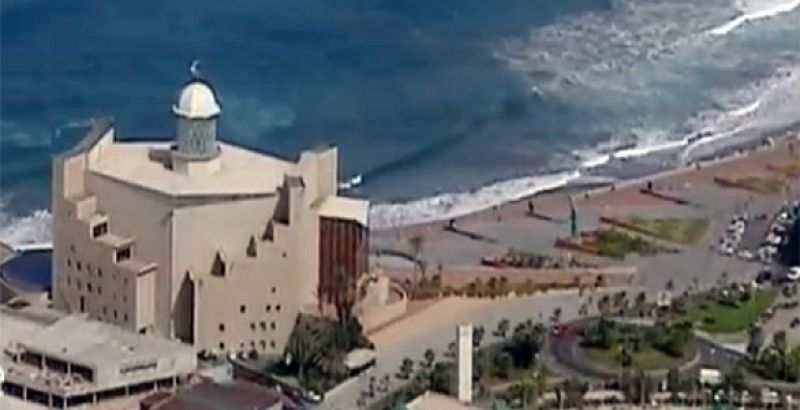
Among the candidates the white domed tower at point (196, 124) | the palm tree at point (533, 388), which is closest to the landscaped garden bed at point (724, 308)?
the palm tree at point (533, 388)

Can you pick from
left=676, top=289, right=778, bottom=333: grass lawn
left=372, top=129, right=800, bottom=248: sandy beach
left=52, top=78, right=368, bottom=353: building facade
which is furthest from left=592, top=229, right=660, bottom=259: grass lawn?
left=52, top=78, right=368, bottom=353: building facade

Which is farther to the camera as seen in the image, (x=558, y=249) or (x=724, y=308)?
(x=558, y=249)

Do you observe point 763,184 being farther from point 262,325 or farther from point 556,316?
point 262,325

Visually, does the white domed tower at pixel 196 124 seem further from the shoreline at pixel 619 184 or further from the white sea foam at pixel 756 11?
the white sea foam at pixel 756 11

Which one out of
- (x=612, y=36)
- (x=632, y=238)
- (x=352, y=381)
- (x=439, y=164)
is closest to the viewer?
(x=352, y=381)

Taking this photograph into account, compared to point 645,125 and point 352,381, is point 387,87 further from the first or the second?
point 352,381

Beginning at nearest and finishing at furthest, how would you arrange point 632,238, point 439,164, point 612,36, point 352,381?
1. point 352,381
2. point 632,238
3. point 439,164
4. point 612,36

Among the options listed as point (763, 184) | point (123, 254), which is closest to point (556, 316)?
point (123, 254)

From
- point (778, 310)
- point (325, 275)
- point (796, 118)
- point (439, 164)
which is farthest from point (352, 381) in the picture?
point (796, 118)
